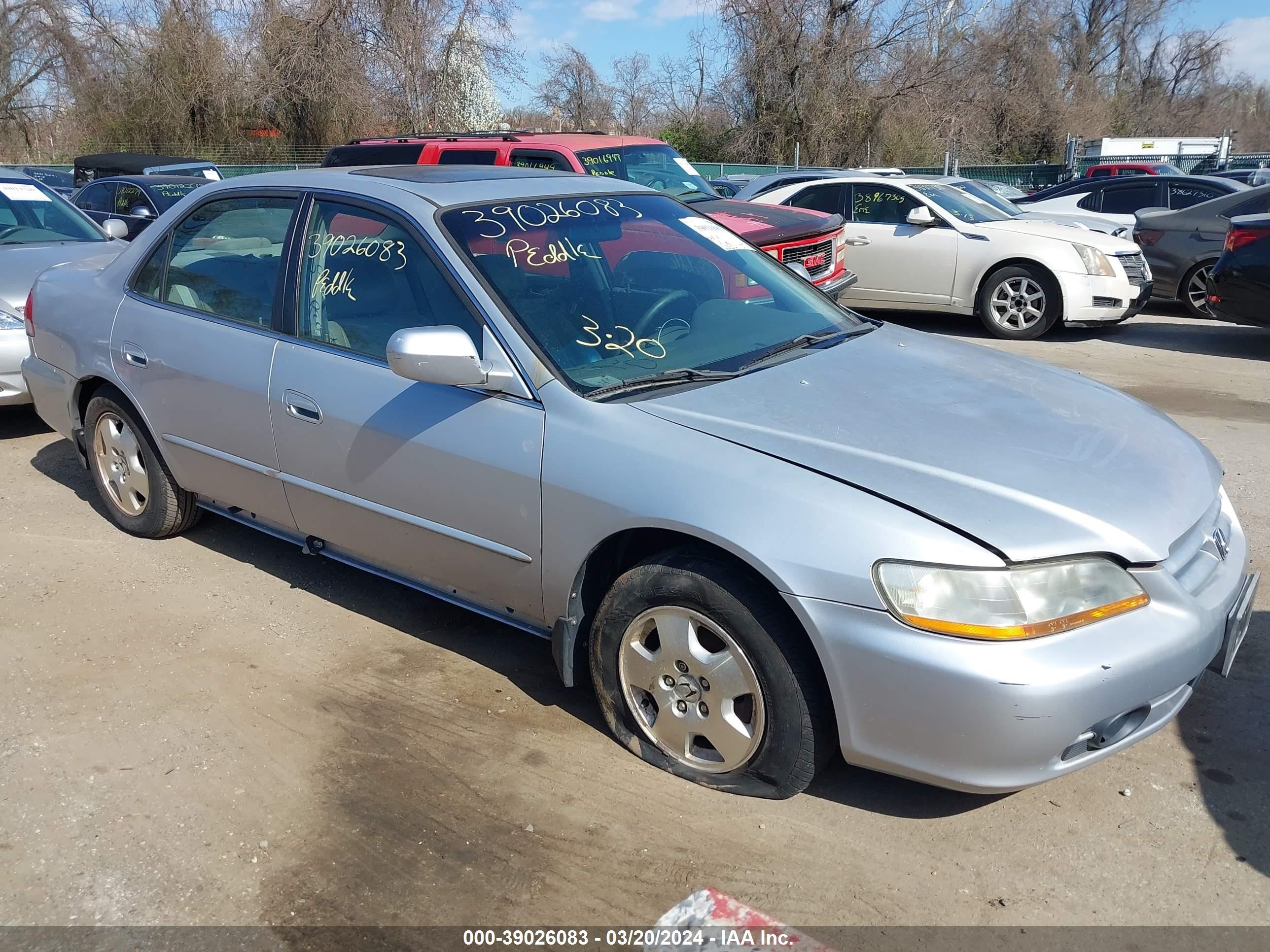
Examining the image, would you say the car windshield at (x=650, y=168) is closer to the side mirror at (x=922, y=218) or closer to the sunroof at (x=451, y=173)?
the side mirror at (x=922, y=218)

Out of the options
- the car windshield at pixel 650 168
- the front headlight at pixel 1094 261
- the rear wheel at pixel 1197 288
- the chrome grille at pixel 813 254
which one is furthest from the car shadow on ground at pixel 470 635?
the rear wheel at pixel 1197 288

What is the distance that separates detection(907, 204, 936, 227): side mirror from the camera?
10672mm

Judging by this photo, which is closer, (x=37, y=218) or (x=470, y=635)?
(x=470, y=635)

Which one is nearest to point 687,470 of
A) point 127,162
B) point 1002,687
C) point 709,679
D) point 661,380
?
point 661,380

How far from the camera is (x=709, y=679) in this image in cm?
307

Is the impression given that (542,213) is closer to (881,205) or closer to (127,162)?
(881,205)

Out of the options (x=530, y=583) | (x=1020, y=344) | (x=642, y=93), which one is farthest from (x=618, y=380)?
(x=642, y=93)

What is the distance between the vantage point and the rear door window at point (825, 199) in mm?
11500

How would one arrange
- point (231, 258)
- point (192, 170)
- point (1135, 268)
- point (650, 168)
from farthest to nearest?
1. point (192, 170)
2. point (1135, 268)
3. point (650, 168)
4. point (231, 258)

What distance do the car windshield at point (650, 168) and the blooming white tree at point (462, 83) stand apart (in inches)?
769

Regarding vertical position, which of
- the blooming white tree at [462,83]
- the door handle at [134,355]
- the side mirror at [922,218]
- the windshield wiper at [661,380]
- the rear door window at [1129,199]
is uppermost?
the blooming white tree at [462,83]

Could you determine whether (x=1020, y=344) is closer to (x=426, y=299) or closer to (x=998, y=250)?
(x=998, y=250)

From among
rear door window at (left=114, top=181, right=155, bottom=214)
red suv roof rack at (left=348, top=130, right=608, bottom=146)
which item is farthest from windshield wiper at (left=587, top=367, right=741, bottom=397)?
rear door window at (left=114, top=181, right=155, bottom=214)

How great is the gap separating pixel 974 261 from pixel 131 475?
8051 millimetres
